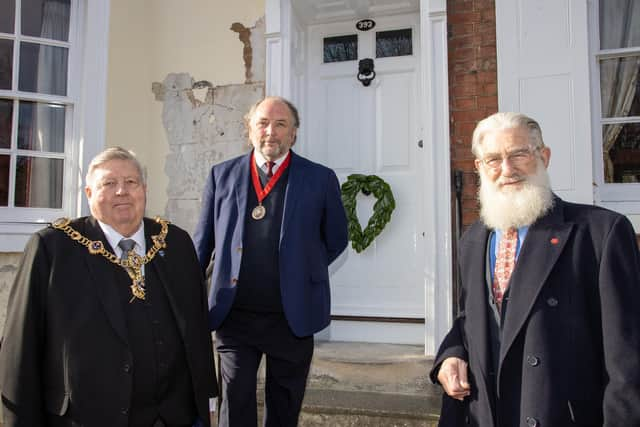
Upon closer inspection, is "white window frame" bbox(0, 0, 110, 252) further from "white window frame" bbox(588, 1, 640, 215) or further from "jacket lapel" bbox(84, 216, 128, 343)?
"white window frame" bbox(588, 1, 640, 215)

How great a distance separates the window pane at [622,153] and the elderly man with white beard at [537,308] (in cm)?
233

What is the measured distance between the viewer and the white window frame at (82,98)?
408 centimetres

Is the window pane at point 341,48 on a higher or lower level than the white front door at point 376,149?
higher

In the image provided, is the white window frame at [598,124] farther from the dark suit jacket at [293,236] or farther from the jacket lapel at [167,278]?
the jacket lapel at [167,278]

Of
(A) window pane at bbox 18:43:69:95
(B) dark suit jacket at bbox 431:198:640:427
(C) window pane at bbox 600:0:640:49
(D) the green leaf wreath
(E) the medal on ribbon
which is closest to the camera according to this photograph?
(B) dark suit jacket at bbox 431:198:640:427

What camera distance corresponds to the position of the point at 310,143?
4512mm

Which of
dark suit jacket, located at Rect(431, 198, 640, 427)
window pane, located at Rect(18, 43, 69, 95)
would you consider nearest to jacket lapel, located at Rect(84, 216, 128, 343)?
dark suit jacket, located at Rect(431, 198, 640, 427)

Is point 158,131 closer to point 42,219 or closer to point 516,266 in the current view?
point 42,219

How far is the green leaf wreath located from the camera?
420cm

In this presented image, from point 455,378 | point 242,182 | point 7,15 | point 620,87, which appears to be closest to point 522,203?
point 455,378

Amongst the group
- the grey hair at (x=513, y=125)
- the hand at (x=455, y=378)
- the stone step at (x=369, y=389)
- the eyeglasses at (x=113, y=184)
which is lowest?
the stone step at (x=369, y=389)

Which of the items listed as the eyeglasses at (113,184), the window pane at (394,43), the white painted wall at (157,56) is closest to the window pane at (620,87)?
the window pane at (394,43)

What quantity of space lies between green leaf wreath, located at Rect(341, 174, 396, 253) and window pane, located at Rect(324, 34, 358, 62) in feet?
3.50

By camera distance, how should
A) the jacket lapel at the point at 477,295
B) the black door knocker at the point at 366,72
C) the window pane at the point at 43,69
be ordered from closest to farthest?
the jacket lapel at the point at 477,295
the window pane at the point at 43,69
the black door knocker at the point at 366,72
